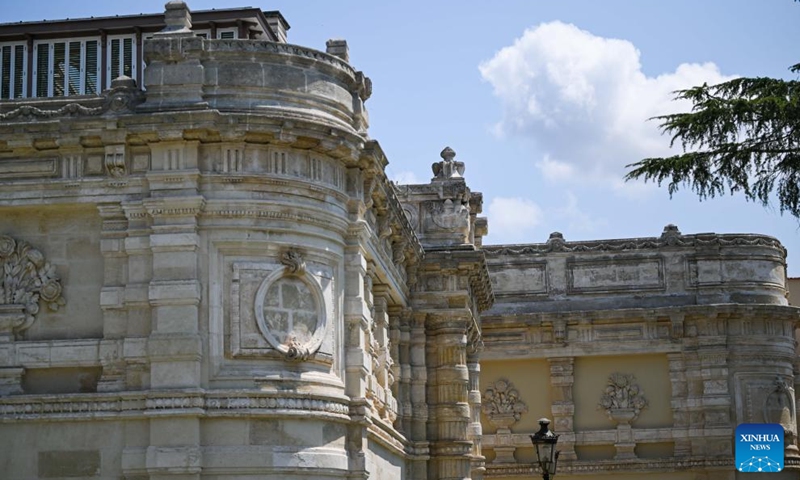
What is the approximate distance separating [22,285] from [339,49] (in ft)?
20.9

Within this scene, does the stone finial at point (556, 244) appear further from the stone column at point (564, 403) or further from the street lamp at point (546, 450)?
the street lamp at point (546, 450)

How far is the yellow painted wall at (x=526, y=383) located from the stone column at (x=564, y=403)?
29 cm

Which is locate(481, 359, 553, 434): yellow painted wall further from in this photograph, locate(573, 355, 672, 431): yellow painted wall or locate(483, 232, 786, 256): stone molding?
locate(483, 232, 786, 256): stone molding

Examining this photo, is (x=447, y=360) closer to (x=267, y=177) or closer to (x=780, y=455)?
(x=267, y=177)

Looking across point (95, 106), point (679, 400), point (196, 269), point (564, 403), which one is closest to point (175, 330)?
point (196, 269)

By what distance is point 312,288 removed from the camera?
72.3 feet

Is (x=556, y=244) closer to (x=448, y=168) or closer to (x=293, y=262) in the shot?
(x=448, y=168)

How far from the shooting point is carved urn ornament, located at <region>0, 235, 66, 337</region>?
21781 mm

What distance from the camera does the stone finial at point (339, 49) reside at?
2408 cm

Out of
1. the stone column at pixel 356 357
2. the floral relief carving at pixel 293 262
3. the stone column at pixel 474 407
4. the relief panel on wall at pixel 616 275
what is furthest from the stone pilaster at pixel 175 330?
the relief panel on wall at pixel 616 275

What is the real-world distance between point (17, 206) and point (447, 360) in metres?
11.4

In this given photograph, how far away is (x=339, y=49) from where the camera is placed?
949 inches

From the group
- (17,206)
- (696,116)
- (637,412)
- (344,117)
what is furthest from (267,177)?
(637,412)

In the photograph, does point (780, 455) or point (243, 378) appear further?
point (780, 455)
